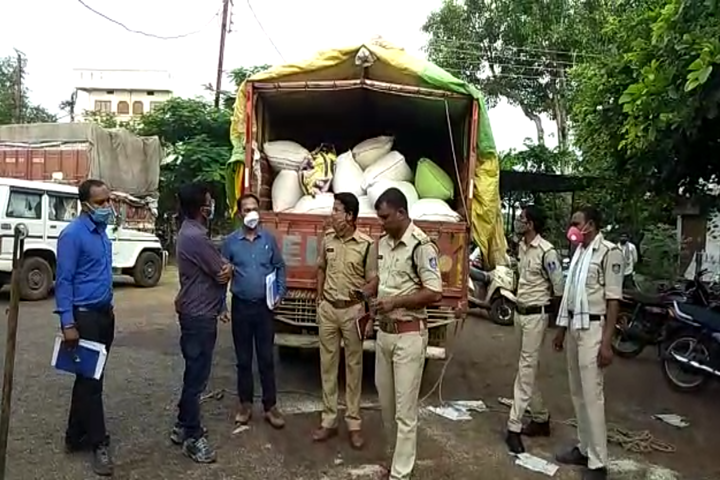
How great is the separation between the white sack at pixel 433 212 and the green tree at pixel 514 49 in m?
12.3

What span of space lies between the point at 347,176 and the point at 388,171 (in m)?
0.36

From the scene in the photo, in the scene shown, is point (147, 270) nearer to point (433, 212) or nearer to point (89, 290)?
point (433, 212)

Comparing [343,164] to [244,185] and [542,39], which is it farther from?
[542,39]

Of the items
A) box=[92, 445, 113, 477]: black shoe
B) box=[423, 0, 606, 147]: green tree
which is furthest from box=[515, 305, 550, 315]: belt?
box=[423, 0, 606, 147]: green tree

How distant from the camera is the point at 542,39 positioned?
18250 mm

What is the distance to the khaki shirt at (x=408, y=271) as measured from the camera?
419cm

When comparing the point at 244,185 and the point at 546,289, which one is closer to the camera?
the point at 546,289

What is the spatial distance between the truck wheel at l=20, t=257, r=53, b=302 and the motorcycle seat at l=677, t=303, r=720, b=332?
9068 millimetres

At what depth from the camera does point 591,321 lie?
179 inches

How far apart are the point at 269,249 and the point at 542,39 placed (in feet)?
48.2

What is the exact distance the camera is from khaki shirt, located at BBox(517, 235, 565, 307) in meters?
5.20

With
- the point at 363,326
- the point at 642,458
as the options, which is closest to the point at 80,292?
the point at 363,326

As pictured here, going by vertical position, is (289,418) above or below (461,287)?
below

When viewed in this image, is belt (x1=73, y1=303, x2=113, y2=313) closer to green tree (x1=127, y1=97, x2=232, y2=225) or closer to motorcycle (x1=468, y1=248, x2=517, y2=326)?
motorcycle (x1=468, y1=248, x2=517, y2=326)
